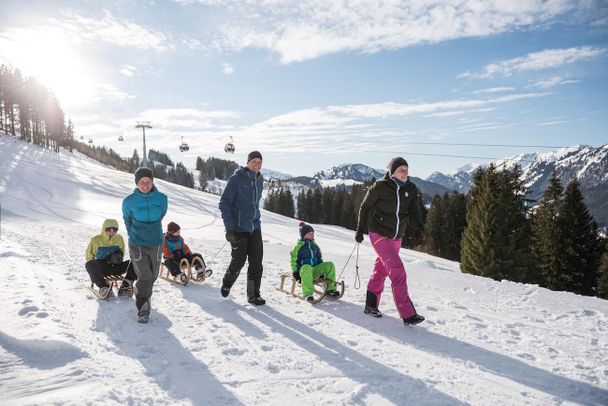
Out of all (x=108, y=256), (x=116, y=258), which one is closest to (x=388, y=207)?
(x=116, y=258)

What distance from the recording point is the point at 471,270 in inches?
1214

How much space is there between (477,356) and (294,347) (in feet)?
7.03

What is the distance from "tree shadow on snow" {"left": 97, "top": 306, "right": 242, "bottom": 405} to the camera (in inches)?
140

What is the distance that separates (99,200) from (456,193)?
5217 centimetres

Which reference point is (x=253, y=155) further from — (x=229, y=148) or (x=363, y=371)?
(x=229, y=148)

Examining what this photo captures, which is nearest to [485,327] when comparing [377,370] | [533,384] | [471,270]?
[533,384]

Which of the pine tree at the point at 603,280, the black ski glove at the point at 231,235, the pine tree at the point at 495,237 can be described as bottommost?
the pine tree at the point at 603,280

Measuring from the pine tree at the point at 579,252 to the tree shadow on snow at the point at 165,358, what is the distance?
34539 mm

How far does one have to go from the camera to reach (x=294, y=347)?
469cm

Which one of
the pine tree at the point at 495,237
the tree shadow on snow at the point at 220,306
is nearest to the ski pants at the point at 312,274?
the tree shadow on snow at the point at 220,306

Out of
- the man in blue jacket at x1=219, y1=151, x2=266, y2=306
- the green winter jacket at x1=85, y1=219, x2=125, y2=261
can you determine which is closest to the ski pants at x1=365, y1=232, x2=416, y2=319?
the man in blue jacket at x1=219, y1=151, x2=266, y2=306

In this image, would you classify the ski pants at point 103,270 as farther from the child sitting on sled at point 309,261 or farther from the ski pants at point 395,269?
the ski pants at point 395,269

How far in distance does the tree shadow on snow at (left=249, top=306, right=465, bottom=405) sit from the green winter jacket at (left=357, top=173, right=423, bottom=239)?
5.46 ft

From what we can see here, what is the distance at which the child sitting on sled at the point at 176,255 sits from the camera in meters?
8.02
